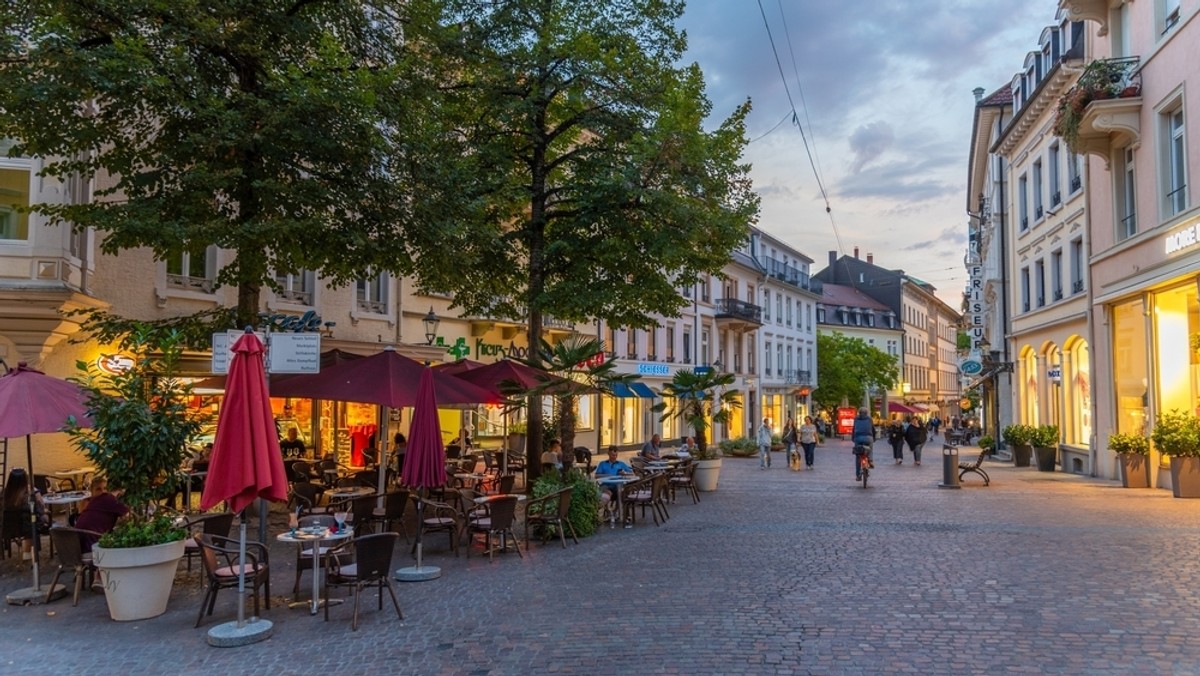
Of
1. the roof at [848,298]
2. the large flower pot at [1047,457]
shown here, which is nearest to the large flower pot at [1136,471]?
the large flower pot at [1047,457]

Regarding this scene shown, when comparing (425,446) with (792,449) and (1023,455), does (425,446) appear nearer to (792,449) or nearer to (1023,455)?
(792,449)

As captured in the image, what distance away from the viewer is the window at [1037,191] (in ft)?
88.6

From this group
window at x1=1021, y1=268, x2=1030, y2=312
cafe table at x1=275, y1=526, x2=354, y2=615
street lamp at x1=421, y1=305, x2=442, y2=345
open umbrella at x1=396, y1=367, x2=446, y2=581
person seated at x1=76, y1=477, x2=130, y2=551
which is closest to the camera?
cafe table at x1=275, y1=526, x2=354, y2=615

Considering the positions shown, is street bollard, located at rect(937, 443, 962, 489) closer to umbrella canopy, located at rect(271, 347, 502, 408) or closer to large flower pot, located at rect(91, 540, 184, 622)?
umbrella canopy, located at rect(271, 347, 502, 408)

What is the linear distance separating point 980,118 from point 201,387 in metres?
34.2

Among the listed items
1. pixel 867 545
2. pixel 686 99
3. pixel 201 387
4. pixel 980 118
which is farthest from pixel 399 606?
pixel 980 118

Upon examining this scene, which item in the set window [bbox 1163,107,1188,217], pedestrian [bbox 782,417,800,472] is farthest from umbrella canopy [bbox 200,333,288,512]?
pedestrian [bbox 782,417,800,472]

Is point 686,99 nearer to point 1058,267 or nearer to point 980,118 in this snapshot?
point 1058,267

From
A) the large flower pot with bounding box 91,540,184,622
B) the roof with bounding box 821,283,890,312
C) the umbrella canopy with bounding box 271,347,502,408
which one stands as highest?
the roof with bounding box 821,283,890,312

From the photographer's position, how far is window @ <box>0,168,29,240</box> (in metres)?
12.8

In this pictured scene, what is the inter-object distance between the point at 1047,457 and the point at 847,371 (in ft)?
114

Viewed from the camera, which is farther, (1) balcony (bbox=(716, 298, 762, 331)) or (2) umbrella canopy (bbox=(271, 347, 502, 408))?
(1) balcony (bbox=(716, 298, 762, 331))

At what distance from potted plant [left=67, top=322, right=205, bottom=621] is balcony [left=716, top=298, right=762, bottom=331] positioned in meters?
36.9

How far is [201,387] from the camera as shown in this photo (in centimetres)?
1420
